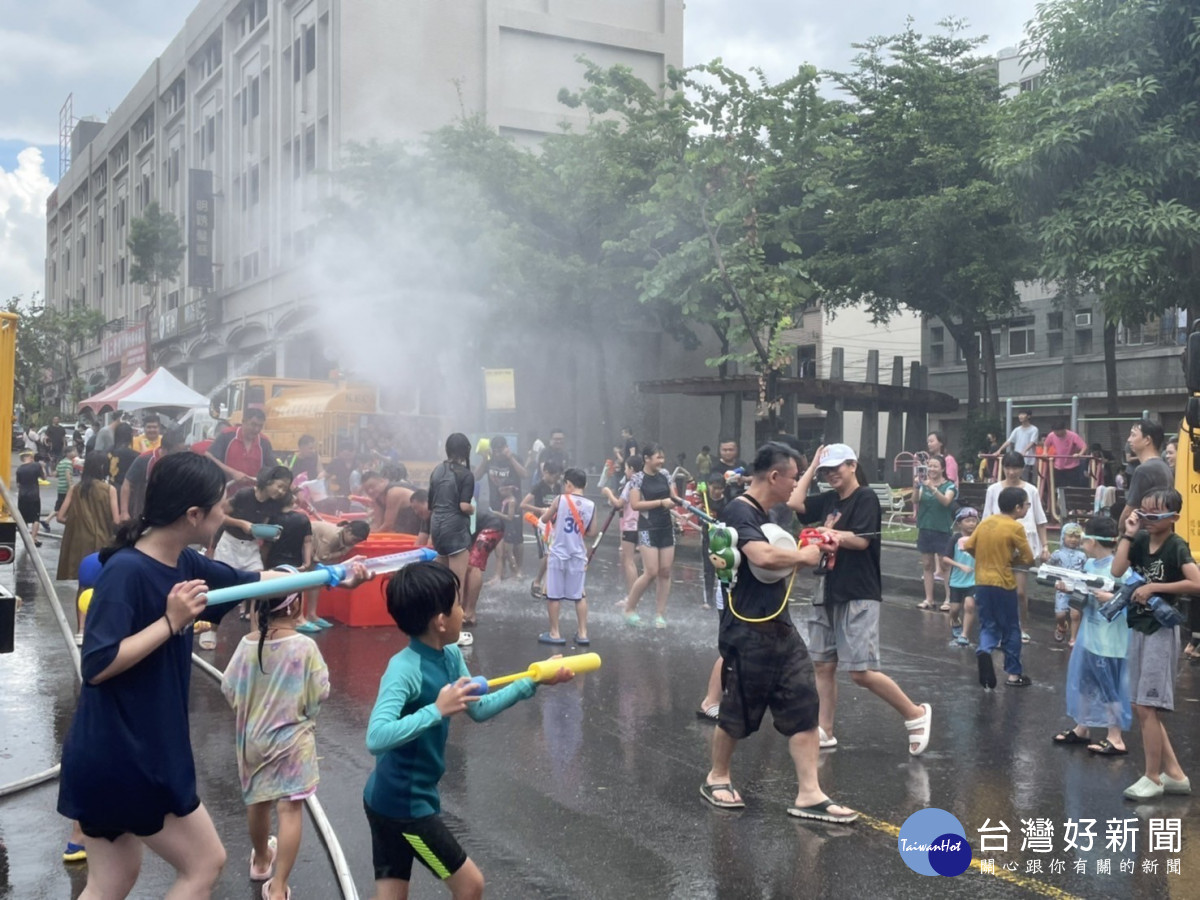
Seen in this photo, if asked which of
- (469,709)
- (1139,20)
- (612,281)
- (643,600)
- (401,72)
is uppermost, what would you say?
(401,72)

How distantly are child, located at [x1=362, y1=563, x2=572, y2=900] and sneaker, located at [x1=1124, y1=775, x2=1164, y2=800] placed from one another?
375 centimetres

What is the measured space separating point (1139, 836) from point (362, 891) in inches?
133

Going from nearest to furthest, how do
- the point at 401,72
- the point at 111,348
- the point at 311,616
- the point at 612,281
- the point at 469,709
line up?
1. the point at 469,709
2. the point at 311,616
3. the point at 612,281
4. the point at 401,72
5. the point at 111,348

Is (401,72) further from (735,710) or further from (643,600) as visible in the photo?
(735,710)

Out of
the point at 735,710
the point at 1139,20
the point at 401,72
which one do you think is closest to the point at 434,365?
the point at 401,72

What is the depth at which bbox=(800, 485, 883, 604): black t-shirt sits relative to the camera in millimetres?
6367

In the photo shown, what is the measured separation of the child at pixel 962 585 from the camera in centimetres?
987

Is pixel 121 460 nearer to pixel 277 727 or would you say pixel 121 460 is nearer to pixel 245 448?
pixel 245 448

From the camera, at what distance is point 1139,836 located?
16.9 ft

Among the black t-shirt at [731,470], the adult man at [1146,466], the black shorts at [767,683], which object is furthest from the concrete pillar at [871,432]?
the black shorts at [767,683]

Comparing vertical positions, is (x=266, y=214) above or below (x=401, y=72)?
below

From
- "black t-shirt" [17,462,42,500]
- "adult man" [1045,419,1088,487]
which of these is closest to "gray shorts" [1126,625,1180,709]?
"black t-shirt" [17,462,42,500]

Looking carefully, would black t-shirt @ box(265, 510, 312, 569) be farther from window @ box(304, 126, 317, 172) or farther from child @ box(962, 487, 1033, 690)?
window @ box(304, 126, 317, 172)

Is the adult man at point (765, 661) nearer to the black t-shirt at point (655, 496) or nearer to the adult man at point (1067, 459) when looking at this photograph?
the black t-shirt at point (655, 496)
